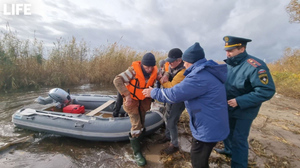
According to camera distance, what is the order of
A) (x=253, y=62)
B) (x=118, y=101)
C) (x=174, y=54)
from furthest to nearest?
(x=118, y=101), (x=174, y=54), (x=253, y=62)

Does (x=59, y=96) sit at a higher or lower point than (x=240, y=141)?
higher

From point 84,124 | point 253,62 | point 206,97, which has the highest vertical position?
point 253,62

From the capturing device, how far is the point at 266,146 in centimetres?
292

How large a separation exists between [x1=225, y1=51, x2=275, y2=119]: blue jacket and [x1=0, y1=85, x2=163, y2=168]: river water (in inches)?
58.2

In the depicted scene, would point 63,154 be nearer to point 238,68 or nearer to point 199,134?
point 199,134

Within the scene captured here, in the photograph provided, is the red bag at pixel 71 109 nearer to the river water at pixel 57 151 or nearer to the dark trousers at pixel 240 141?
the river water at pixel 57 151

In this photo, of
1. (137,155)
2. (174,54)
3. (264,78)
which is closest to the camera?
(264,78)

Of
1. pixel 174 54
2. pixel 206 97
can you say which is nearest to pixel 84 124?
pixel 174 54

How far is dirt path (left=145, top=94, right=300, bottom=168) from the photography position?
245 centimetres

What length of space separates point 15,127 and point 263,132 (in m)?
5.82

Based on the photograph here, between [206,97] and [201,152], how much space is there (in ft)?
1.95

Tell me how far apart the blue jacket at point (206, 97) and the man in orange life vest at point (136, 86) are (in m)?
0.90

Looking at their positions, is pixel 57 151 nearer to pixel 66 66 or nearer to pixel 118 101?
pixel 118 101

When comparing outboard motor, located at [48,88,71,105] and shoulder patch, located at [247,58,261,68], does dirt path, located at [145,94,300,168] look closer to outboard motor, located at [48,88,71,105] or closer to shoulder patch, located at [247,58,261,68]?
shoulder patch, located at [247,58,261,68]
